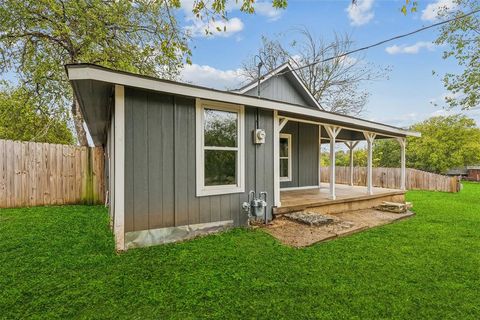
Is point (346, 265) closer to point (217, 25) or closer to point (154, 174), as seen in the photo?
point (154, 174)

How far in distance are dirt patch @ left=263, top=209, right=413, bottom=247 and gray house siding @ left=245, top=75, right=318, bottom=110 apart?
4.48m

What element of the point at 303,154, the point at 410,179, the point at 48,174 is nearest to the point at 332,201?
the point at 303,154

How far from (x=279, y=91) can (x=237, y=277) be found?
24.7 ft

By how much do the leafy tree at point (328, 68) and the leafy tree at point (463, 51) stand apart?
6.83 meters

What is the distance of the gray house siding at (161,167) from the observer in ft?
11.6

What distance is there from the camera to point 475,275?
295 centimetres

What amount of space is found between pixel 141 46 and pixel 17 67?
14.1ft

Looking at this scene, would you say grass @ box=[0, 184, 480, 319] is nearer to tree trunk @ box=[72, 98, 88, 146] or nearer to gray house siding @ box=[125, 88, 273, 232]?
gray house siding @ box=[125, 88, 273, 232]

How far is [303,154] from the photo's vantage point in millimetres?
8570

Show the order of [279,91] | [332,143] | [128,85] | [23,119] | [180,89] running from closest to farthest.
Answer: [128,85]
[180,89]
[332,143]
[279,91]
[23,119]

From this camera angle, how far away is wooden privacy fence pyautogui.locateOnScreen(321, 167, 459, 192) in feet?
42.6

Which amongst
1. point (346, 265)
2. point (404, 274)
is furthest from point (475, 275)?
point (346, 265)

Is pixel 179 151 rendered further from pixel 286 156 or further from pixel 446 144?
pixel 446 144

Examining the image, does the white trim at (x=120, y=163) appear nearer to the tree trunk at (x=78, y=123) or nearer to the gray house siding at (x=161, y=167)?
the gray house siding at (x=161, y=167)
